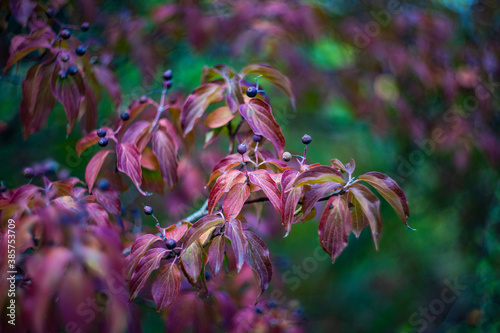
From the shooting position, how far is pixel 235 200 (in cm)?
93

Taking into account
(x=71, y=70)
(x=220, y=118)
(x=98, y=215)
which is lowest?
(x=98, y=215)

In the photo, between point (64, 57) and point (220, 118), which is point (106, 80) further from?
point (220, 118)

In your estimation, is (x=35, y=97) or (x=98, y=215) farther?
A: (x=35, y=97)

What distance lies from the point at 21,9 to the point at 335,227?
132cm

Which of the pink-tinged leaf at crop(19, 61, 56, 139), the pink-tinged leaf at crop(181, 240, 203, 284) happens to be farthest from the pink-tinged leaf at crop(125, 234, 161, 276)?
the pink-tinged leaf at crop(19, 61, 56, 139)

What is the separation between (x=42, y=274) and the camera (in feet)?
1.98

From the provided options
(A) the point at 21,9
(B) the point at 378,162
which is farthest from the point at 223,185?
(B) the point at 378,162

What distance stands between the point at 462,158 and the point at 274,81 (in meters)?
1.79

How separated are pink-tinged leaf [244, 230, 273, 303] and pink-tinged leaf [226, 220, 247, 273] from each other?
0.09ft

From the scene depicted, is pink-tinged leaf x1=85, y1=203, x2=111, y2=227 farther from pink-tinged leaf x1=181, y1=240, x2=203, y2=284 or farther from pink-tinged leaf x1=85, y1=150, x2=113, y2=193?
pink-tinged leaf x1=181, y1=240, x2=203, y2=284

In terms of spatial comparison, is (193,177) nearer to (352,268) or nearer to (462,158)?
(462,158)

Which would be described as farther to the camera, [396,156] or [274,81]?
[396,156]

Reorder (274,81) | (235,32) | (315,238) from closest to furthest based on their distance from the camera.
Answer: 1. (274,81)
2. (235,32)
3. (315,238)

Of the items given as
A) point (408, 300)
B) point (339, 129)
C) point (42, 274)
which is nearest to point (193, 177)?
point (42, 274)
